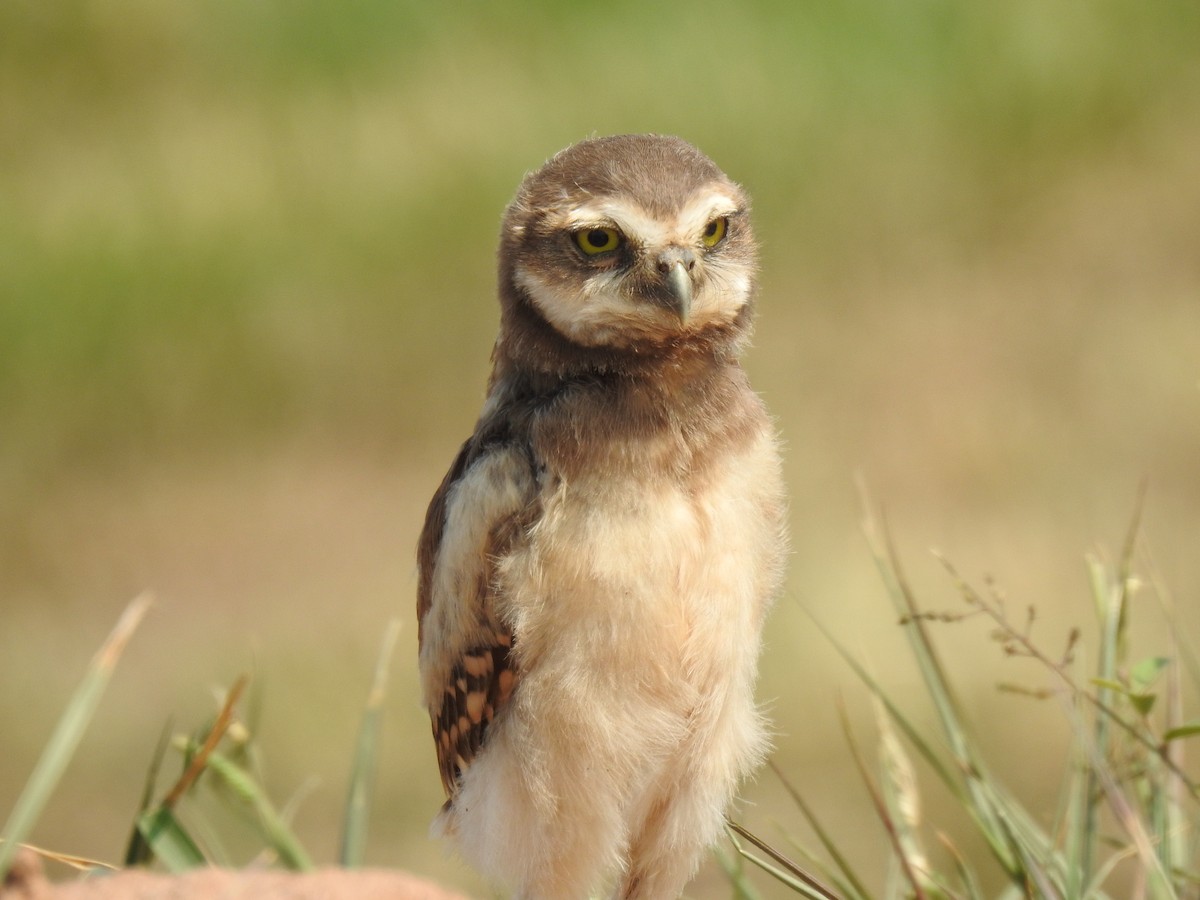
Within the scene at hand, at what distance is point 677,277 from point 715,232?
0.25 metres

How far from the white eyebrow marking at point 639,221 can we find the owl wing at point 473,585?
0.47 metres

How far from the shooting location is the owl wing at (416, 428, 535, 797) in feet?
9.96

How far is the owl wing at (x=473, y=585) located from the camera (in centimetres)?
304

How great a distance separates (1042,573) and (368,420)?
3112mm

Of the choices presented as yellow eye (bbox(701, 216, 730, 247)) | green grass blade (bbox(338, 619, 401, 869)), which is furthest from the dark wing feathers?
yellow eye (bbox(701, 216, 730, 247))

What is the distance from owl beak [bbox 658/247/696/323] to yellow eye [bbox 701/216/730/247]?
0.13m

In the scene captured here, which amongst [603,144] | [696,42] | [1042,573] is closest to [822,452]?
[1042,573]

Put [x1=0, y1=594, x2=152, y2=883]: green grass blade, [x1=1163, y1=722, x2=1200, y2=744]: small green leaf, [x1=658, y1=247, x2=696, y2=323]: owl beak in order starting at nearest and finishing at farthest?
[x1=0, y1=594, x2=152, y2=883]: green grass blade
[x1=1163, y1=722, x2=1200, y2=744]: small green leaf
[x1=658, y1=247, x2=696, y2=323]: owl beak

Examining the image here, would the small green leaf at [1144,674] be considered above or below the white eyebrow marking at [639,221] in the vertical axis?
below

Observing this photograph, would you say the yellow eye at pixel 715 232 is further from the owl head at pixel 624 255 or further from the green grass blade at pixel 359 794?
the green grass blade at pixel 359 794

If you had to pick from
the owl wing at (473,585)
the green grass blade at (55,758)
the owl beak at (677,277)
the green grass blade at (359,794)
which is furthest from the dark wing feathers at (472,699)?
the green grass blade at (55,758)

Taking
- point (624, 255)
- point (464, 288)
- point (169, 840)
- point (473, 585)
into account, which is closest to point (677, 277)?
point (624, 255)

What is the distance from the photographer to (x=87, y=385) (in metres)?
6.94

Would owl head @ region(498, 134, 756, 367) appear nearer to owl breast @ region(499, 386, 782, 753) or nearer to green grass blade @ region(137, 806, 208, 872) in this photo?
owl breast @ region(499, 386, 782, 753)
